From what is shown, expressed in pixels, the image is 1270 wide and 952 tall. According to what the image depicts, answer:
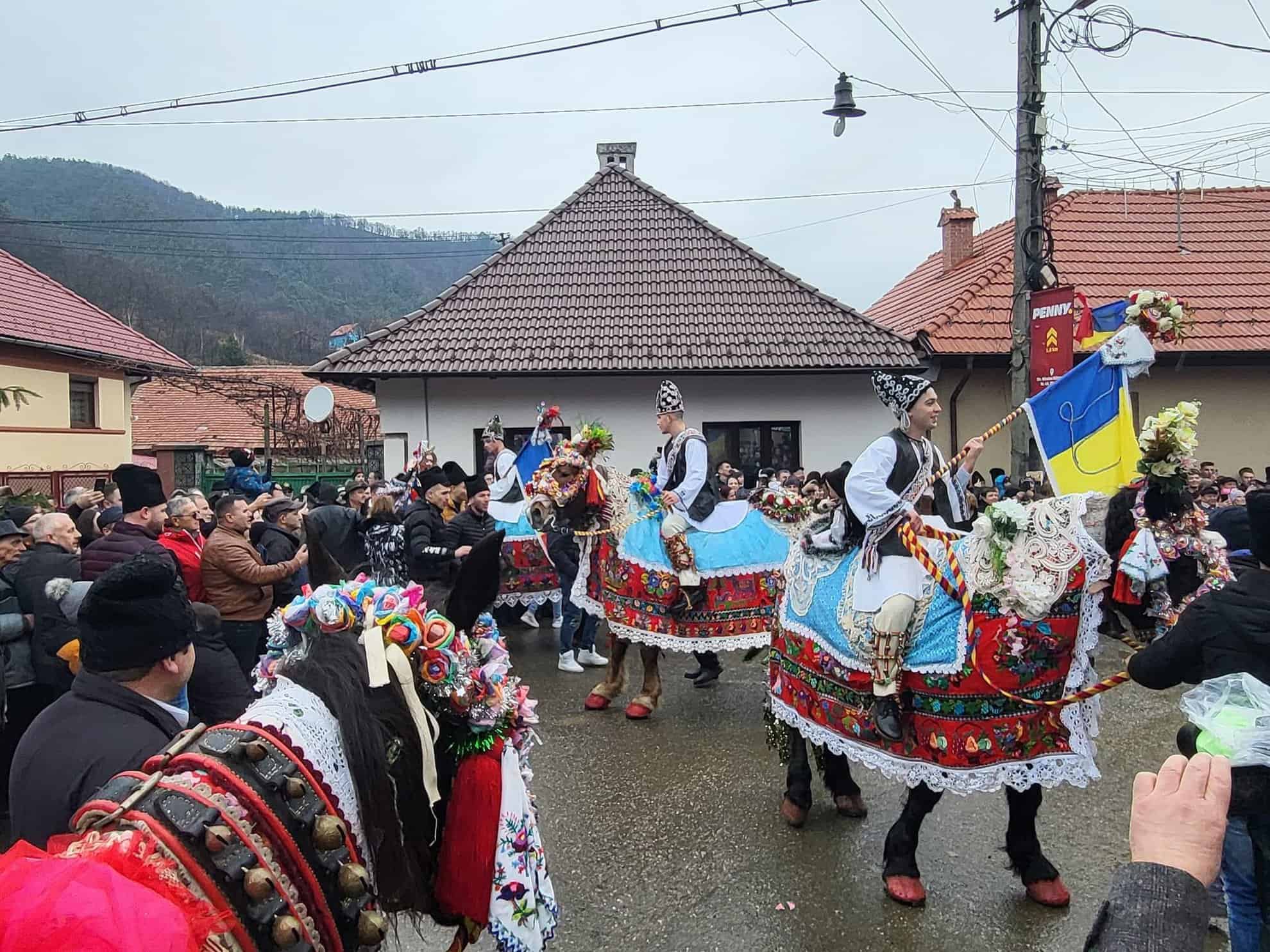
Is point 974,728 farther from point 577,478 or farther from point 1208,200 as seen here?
point 1208,200

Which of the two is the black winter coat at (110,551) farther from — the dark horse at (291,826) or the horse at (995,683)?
the horse at (995,683)

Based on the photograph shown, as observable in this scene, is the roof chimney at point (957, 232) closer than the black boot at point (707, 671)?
No

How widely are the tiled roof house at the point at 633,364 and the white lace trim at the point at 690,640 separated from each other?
6.31m

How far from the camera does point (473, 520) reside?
6.82m

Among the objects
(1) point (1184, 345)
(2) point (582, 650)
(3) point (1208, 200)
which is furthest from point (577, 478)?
(3) point (1208, 200)

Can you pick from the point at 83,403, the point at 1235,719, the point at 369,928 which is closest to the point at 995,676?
the point at 1235,719

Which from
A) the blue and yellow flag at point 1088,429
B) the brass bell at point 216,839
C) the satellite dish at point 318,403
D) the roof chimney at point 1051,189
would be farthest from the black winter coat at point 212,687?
the roof chimney at point 1051,189

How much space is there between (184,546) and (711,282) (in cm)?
1008

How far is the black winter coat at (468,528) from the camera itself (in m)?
6.46

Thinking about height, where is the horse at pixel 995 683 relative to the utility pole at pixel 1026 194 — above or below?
below

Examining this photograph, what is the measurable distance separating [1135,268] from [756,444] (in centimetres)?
713

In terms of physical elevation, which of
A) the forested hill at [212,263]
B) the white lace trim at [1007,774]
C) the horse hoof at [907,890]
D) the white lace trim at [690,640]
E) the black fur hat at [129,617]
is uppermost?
the forested hill at [212,263]

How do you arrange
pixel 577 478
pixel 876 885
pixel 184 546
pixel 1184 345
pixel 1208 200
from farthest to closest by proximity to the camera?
pixel 1208 200, pixel 1184 345, pixel 577 478, pixel 184 546, pixel 876 885

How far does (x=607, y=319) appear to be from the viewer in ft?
41.1
